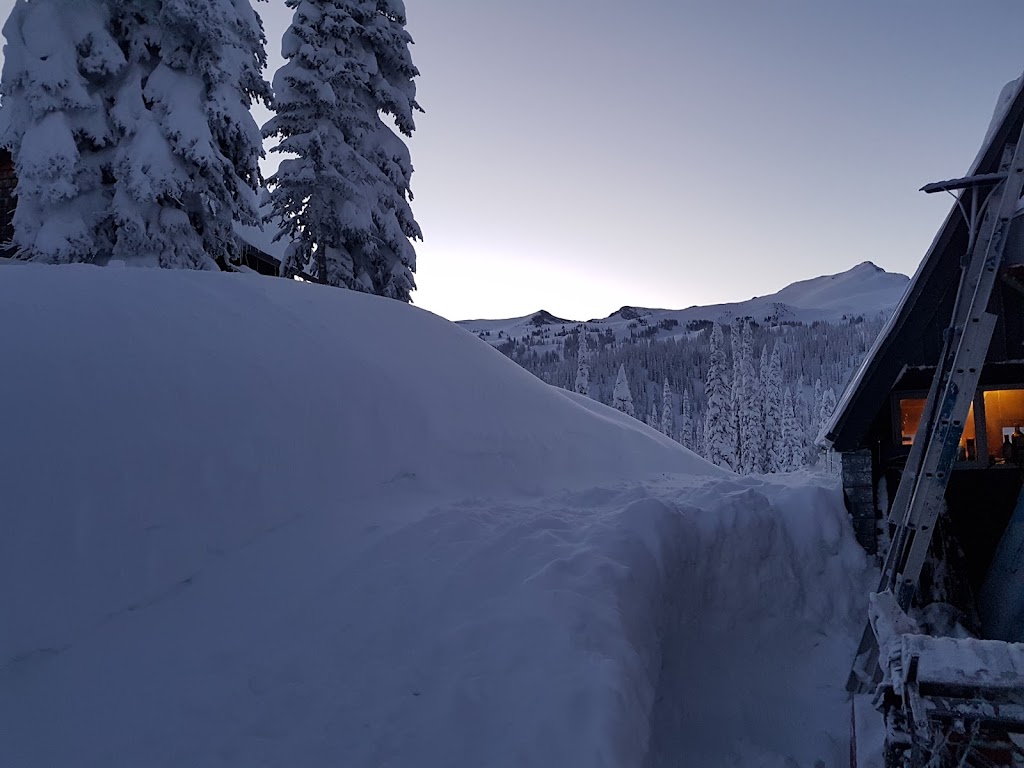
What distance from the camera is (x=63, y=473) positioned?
14.5 ft

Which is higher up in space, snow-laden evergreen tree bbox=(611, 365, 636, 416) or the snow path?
snow-laden evergreen tree bbox=(611, 365, 636, 416)

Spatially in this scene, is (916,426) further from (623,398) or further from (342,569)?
(623,398)

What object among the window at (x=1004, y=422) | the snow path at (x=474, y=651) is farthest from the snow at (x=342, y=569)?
the window at (x=1004, y=422)

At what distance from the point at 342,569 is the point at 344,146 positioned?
1481 centimetres

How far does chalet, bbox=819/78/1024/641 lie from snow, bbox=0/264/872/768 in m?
0.96

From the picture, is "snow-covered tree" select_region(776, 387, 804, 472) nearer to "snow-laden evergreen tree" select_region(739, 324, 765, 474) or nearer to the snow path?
"snow-laden evergreen tree" select_region(739, 324, 765, 474)

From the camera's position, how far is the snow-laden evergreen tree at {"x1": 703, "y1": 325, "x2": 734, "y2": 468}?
149ft

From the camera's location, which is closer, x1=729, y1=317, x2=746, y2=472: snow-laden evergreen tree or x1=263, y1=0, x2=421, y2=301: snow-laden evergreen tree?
x1=263, y1=0, x2=421, y2=301: snow-laden evergreen tree

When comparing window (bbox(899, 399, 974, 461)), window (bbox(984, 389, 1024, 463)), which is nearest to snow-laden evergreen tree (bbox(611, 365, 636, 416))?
window (bbox(899, 399, 974, 461))

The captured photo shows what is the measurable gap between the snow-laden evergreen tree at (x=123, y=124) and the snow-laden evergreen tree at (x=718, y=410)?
39.6 metres

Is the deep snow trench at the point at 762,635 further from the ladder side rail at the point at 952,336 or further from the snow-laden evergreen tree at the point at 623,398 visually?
the snow-laden evergreen tree at the point at 623,398

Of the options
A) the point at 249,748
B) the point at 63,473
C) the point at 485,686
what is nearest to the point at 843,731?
the point at 485,686

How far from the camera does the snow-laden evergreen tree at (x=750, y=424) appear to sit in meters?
44.3

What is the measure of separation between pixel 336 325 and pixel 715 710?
248 inches
